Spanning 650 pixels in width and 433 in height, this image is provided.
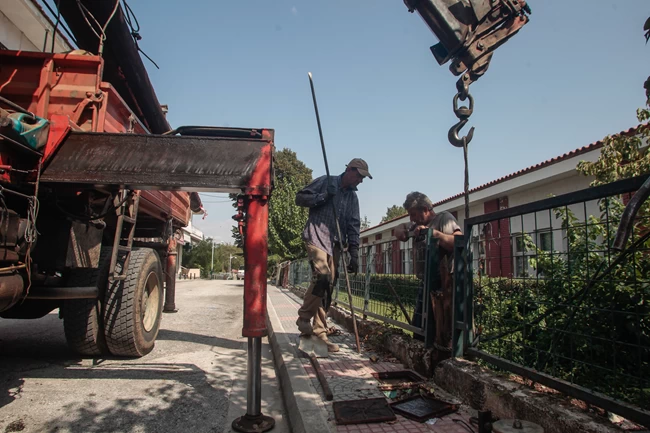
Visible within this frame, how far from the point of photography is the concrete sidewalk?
2531 mm

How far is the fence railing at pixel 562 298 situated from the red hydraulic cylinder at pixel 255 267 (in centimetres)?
146

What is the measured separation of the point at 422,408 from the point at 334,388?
2.42ft

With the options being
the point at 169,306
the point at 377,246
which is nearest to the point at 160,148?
the point at 377,246

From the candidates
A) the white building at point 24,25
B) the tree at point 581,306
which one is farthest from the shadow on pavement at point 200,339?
→ the white building at point 24,25

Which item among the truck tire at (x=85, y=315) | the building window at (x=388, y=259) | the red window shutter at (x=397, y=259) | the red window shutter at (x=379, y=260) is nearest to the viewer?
the truck tire at (x=85, y=315)

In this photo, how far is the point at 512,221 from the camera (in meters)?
2.79

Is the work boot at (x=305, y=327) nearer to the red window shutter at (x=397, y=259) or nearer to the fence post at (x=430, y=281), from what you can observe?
the fence post at (x=430, y=281)

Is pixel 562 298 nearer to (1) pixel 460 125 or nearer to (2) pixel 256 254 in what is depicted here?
(1) pixel 460 125

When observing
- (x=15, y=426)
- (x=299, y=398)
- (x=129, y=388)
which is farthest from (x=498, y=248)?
(x=15, y=426)

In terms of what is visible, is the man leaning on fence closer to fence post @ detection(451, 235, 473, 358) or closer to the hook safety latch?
fence post @ detection(451, 235, 473, 358)


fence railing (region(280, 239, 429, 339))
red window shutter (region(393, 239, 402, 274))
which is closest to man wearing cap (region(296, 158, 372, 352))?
fence railing (region(280, 239, 429, 339))

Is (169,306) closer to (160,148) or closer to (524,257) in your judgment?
(160,148)

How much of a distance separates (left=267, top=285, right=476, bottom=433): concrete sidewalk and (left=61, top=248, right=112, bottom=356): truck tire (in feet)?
6.12

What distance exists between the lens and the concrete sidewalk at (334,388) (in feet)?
8.30
